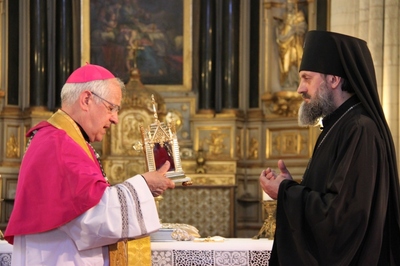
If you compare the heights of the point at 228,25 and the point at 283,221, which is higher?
the point at 228,25

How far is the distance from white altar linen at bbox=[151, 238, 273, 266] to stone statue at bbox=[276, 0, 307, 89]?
24.0 feet

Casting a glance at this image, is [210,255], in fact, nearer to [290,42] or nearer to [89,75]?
[89,75]

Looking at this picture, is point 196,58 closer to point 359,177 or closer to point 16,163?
point 16,163

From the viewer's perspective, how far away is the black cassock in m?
3.49

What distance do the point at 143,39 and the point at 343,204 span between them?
10366mm

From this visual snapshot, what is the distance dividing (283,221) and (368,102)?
0.65 m

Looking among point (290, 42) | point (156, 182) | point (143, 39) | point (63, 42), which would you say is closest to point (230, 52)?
point (290, 42)

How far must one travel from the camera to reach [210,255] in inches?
229

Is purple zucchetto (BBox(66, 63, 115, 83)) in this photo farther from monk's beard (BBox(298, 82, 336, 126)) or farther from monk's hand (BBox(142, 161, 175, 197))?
monk's beard (BBox(298, 82, 336, 126))

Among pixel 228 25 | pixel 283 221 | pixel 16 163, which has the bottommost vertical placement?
pixel 16 163

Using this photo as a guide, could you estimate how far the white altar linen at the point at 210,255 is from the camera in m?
5.79

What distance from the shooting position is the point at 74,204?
372 centimetres

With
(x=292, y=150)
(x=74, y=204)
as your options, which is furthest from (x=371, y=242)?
(x=292, y=150)

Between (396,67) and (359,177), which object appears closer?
(359,177)
